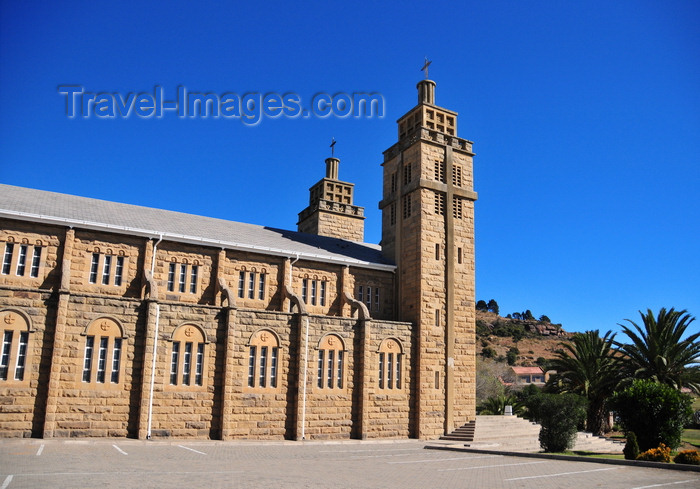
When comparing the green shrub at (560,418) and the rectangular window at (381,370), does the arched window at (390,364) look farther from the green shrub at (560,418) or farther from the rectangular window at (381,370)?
the green shrub at (560,418)

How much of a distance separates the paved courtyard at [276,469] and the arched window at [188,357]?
2.98m

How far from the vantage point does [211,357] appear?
2661 centimetres

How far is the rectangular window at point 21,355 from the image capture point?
2281 cm

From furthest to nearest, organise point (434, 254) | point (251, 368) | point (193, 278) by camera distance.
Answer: point (434, 254) → point (193, 278) → point (251, 368)

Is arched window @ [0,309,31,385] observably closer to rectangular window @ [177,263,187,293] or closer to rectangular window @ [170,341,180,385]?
rectangular window @ [170,341,180,385]

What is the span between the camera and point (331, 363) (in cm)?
2972

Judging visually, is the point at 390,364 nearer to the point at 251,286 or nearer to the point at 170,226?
the point at 251,286

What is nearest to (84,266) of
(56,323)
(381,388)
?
(56,323)

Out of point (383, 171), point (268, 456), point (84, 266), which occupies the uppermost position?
point (383, 171)

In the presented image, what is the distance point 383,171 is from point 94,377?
22.0 metres

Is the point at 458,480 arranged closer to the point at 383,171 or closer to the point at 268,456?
the point at 268,456

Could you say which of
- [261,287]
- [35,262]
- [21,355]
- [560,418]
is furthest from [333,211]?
[21,355]

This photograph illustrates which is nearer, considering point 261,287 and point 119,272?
point 119,272

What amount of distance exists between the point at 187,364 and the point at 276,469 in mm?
10711
